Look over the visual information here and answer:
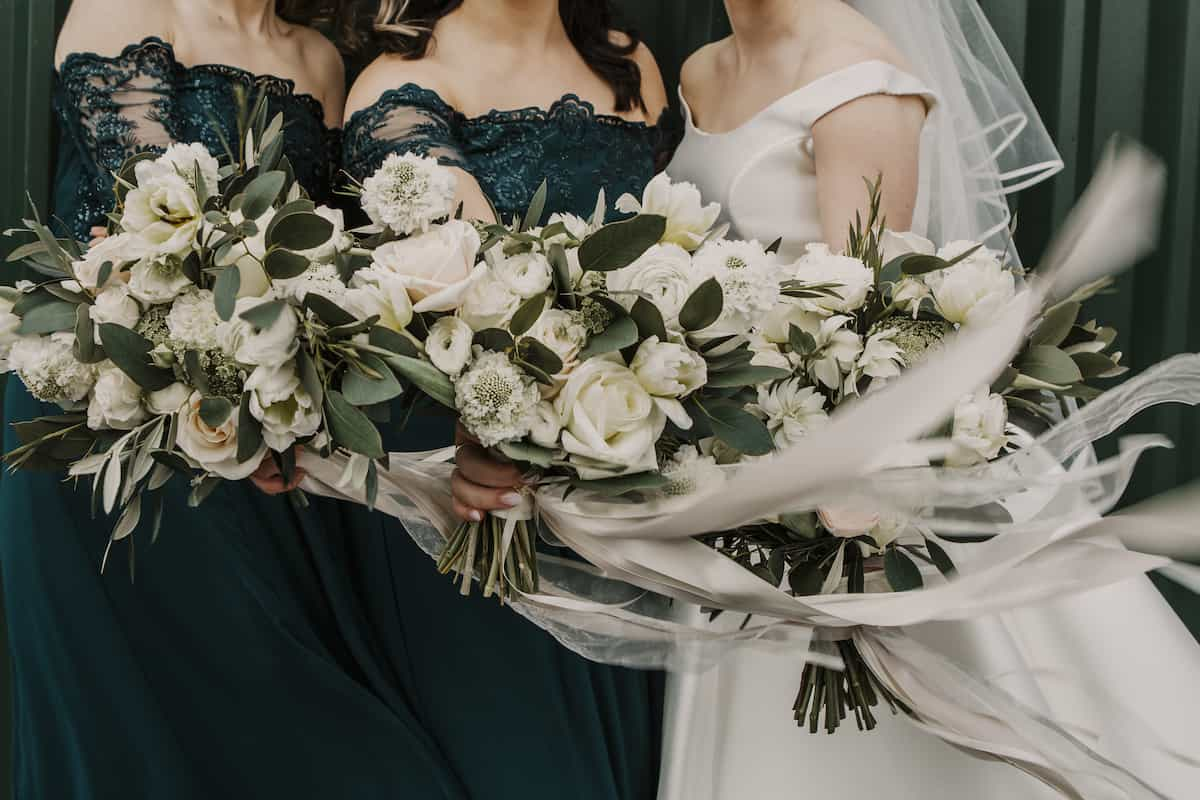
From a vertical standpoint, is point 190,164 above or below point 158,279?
above

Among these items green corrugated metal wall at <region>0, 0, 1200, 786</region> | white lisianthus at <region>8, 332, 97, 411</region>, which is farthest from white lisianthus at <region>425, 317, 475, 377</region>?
green corrugated metal wall at <region>0, 0, 1200, 786</region>

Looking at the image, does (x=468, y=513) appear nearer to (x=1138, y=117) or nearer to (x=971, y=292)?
(x=971, y=292)

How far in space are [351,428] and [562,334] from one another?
0.20 meters

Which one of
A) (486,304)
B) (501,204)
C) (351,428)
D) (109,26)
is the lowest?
(351,428)

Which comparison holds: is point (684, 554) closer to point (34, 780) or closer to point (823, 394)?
point (823, 394)

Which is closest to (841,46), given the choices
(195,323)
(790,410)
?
(790,410)

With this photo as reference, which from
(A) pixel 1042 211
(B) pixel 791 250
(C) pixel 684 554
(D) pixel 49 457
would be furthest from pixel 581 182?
(A) pixel 1042 211

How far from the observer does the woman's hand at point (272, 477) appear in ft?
3.31

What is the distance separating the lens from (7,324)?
99cm

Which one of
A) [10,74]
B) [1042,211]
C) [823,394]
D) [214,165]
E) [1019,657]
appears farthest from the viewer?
[1042,211]

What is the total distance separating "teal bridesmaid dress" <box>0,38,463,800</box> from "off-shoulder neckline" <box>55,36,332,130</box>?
54 cm

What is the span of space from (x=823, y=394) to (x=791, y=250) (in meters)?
0.50

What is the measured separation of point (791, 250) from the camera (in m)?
1.51

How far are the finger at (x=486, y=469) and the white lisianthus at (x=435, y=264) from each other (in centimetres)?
15
